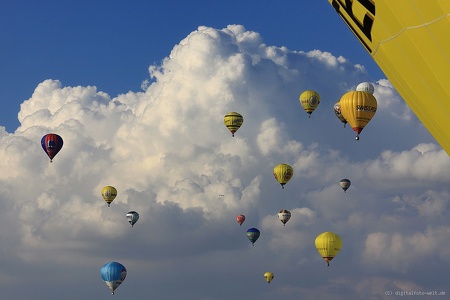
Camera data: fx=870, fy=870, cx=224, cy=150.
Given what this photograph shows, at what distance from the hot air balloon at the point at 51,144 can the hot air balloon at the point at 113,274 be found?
40.2 ft

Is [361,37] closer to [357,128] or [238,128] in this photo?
[357,128]

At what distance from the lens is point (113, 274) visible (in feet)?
280

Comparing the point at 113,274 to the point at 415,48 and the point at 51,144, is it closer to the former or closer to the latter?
the point at 51,144

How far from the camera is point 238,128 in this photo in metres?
91.1

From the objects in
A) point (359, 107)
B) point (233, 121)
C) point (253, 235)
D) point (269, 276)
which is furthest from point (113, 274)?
point (269, 276)

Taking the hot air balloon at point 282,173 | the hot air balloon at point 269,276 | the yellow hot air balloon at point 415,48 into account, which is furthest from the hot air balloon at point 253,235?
the yellow hot air balloon at point 415,48

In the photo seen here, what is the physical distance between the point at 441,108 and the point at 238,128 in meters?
70.8

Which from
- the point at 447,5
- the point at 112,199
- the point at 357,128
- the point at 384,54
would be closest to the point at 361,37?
the point at 384,54

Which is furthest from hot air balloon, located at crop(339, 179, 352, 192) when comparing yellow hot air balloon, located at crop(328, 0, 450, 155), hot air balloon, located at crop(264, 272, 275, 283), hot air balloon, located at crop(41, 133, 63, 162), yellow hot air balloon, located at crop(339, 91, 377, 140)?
yellow hot air balloon, located at crop(328, 0, 450, 155)

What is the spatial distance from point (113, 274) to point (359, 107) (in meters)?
34.1

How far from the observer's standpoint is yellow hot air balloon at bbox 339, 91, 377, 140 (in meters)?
62.7

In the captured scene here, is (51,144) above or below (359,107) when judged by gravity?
above

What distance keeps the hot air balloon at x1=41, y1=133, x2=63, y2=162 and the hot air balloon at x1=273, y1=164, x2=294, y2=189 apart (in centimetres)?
2265

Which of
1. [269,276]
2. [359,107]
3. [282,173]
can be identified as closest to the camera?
[359,107]
